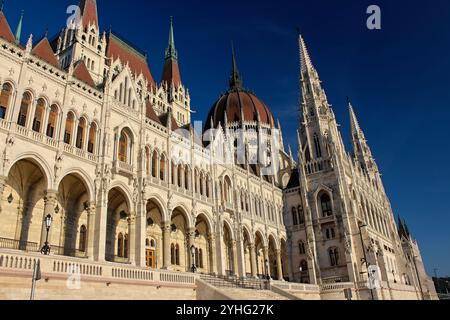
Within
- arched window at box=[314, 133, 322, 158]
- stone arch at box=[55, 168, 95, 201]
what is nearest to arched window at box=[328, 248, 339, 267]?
arched window at box=[314, 133, 322, 158]

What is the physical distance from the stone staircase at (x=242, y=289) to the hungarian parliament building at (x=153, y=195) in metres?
0.28

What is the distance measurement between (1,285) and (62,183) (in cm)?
1187

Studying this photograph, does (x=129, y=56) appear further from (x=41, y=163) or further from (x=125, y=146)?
(x=41, y=163)

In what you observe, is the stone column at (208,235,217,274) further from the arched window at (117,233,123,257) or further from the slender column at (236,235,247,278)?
the arched window at (117,233,123,257)

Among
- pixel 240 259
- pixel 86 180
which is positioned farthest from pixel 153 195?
pixel 240 259

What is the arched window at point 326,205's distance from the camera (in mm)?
47219

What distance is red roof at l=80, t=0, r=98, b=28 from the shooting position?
4500 centimetres

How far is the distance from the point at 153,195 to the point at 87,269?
38.0 ft

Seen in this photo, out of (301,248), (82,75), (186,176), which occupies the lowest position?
(301,248)

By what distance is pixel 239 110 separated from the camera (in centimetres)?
7256
